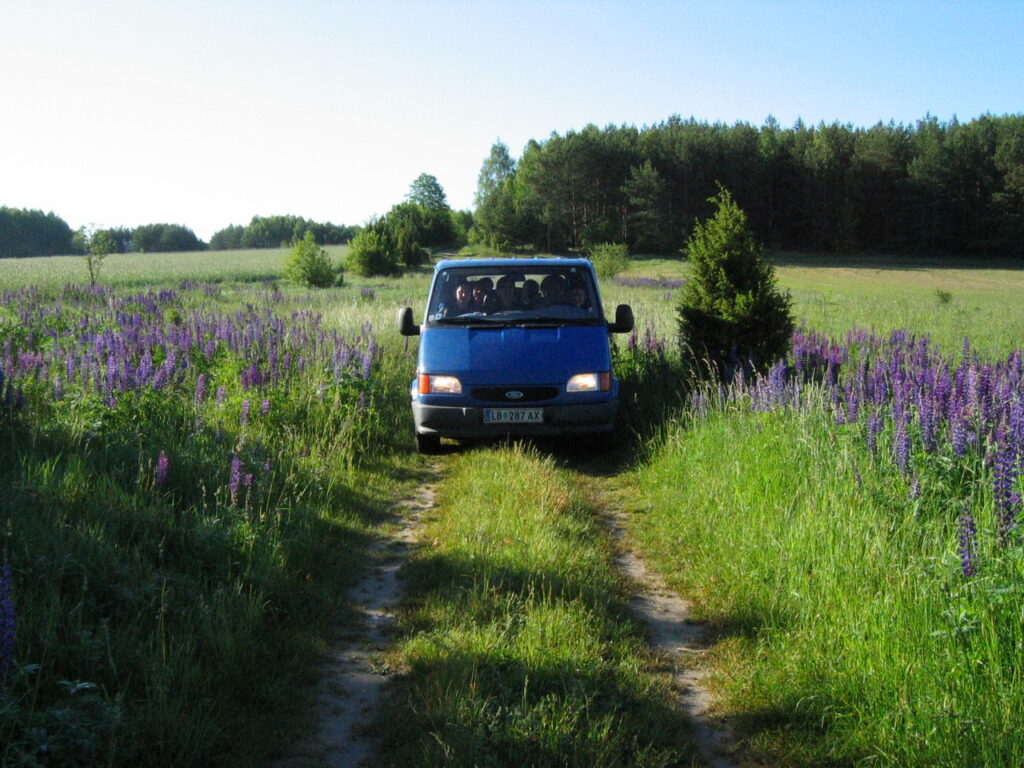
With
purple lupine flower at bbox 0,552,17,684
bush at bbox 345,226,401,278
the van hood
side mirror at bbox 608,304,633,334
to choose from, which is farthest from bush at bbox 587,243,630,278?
purple lupine flower at bbox 0,552,17,684

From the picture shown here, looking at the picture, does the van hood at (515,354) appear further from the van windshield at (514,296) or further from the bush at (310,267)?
the bush at (310,267)

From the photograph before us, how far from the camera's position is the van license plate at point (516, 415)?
803cm

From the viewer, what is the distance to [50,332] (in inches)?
425

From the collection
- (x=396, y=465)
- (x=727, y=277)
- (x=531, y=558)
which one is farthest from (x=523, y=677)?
(x=727, y=277)

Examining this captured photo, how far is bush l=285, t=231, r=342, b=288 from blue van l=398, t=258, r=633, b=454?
30689 millimetres

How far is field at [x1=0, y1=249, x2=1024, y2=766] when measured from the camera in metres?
3.18

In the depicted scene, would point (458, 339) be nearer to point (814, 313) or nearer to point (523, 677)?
point (523, 677)

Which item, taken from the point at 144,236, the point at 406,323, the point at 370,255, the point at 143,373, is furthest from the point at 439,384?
the point at 144,236

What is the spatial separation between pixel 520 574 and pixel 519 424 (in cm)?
325

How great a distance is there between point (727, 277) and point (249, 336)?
21.6 feet

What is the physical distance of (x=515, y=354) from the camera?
8.23 metres

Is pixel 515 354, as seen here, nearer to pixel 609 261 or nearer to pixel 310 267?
pixel 310 267

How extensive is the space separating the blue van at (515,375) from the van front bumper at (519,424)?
0.01 m

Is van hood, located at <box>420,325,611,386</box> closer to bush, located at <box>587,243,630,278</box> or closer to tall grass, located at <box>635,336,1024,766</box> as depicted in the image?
tall grass, located at <box>635,336,1024,766</box>
